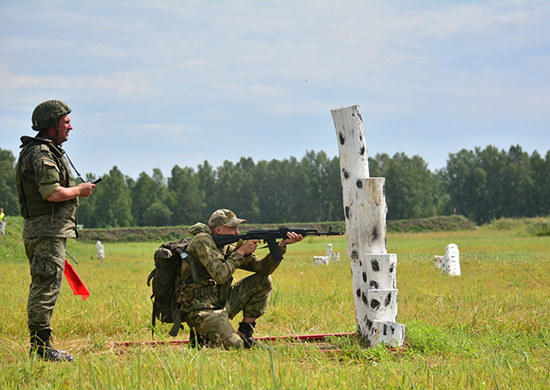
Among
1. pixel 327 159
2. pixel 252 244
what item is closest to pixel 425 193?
pixel 327 159

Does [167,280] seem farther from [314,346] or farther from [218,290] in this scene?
[314,346]

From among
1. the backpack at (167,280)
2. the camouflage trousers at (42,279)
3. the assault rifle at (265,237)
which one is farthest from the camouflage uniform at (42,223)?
the assault rifle at (265,237)

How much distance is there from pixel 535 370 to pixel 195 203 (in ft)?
305

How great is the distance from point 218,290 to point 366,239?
1964mm

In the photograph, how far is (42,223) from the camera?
604 cm

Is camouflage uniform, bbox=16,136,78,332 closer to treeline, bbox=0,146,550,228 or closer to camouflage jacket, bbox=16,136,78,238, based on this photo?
camouflage jacket, bbox=16,136,78,238

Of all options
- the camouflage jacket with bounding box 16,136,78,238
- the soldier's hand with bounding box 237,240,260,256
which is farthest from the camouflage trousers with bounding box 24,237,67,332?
the soldier's hand with bounding box 237,240,260,256

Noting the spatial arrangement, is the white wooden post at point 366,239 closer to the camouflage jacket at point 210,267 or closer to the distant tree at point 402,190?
the camouflage jacket at point 210,267

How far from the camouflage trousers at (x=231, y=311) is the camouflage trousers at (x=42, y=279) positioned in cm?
160

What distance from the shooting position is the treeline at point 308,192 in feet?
308

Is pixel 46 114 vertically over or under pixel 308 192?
under

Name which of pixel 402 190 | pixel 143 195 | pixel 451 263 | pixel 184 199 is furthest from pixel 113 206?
pixel 451 263

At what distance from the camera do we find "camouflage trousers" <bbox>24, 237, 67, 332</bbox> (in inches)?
236

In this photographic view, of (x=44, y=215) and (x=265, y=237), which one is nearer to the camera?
(x=44, y=215)
